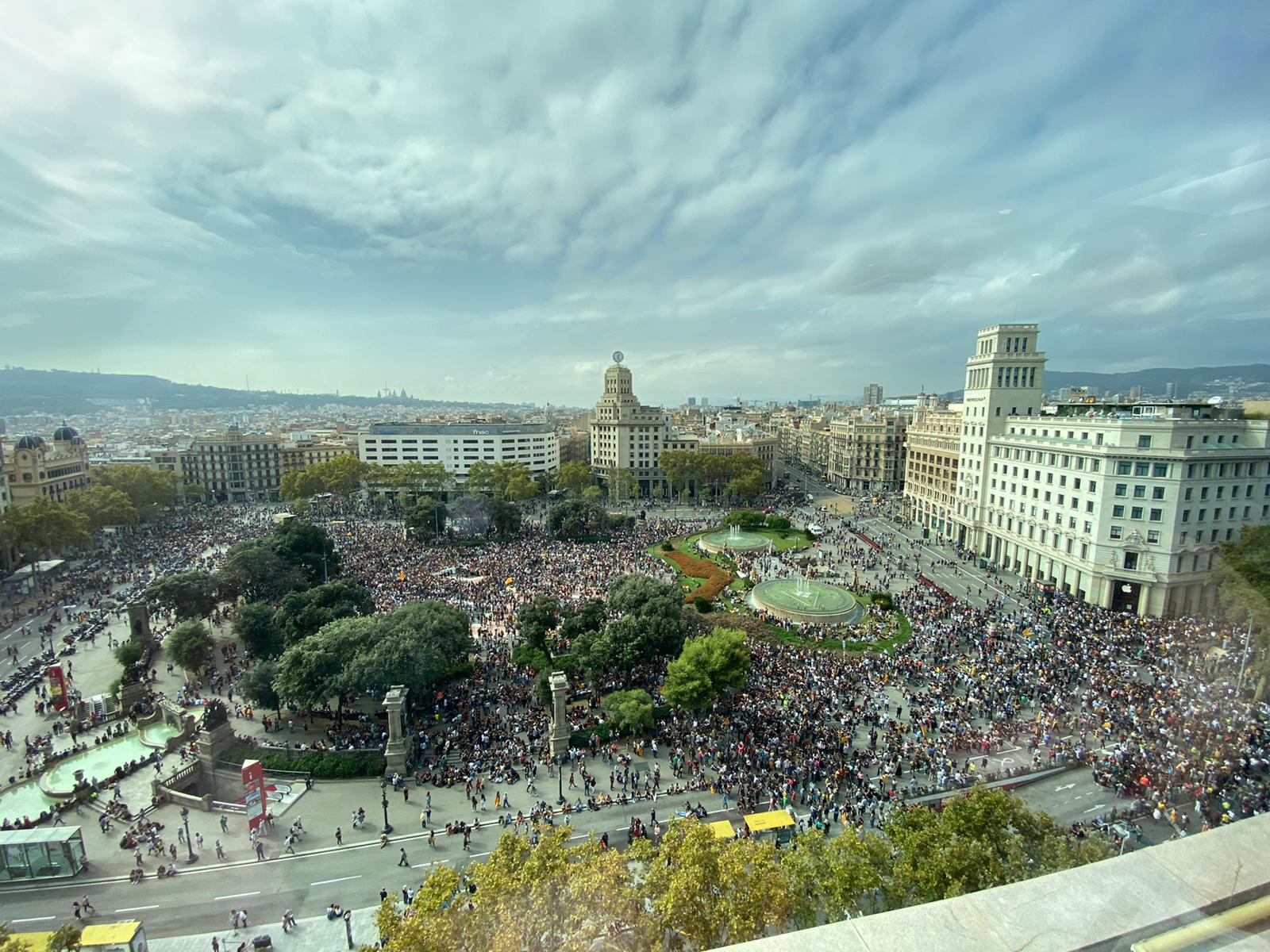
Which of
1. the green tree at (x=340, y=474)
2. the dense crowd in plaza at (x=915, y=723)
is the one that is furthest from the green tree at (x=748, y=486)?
the green tree at (x=340, y=474)

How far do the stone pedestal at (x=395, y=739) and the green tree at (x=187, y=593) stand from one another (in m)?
15.6

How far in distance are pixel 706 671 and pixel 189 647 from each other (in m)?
20.8

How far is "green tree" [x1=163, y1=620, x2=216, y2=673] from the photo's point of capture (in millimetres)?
24312

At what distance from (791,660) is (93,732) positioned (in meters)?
26.5

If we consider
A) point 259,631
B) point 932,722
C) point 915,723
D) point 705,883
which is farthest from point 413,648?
point 932,722

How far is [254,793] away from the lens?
640 inches

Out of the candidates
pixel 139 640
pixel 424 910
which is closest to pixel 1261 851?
pixel 424 910

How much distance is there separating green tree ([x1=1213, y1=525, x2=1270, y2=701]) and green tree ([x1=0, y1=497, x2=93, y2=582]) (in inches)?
2397

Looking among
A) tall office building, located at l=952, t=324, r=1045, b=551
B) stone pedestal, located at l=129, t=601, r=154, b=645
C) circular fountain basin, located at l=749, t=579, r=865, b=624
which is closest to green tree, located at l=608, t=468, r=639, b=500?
tall office building, located at l=952, t=324, r=1045, b=551

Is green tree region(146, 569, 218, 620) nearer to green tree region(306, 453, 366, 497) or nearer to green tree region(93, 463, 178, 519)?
green tree region(93, 463, 178, 519)

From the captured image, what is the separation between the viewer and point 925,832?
9.73m

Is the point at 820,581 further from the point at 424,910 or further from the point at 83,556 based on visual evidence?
the point at 83,556

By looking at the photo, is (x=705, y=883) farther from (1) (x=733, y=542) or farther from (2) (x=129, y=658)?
(1) (x=733, y=542)

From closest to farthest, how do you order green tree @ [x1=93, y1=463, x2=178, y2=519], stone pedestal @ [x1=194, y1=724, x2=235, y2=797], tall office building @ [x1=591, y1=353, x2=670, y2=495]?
stone pedestal @ [x1=194, y1=724, x2=235, y2=797] → green tree @ [x1=93, y1=463, x2=178, y2=519] → tall office building @ [x1=591, y1=353, x2=670, y2=495]
